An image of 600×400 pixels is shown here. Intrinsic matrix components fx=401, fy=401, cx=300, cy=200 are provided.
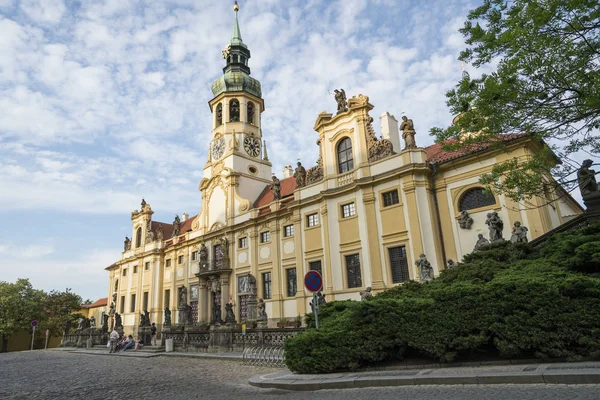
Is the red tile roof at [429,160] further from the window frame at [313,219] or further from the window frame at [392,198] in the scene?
the window frame at [313,219]

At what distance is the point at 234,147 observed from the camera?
36469mm

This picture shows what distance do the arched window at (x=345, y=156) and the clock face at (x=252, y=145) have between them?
13.5 metres

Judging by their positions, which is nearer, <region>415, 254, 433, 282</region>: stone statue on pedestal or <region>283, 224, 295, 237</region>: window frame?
<region>415, 254, 433, 282</region>: stone statue on pedestal

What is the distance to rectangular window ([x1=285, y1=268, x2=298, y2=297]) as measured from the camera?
27361 millimetres

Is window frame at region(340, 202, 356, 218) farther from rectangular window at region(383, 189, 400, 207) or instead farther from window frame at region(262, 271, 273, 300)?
window frame at region(262, 271, 273, 300)

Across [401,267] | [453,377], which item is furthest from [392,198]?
[453,377]

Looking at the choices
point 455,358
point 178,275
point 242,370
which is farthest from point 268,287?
point 455,358

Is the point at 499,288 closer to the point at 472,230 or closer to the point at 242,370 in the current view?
the point at 242,370

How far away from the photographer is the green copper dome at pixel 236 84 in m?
39.6

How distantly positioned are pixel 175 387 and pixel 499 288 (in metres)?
7.89

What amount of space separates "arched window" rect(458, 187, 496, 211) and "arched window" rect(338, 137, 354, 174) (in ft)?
24.1

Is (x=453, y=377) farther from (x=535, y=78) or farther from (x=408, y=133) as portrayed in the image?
(x=408, y=133)

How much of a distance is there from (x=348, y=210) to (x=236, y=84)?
69.4 ft

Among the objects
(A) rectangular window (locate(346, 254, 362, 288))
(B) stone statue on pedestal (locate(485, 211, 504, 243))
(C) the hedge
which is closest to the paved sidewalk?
(C) the hedge
